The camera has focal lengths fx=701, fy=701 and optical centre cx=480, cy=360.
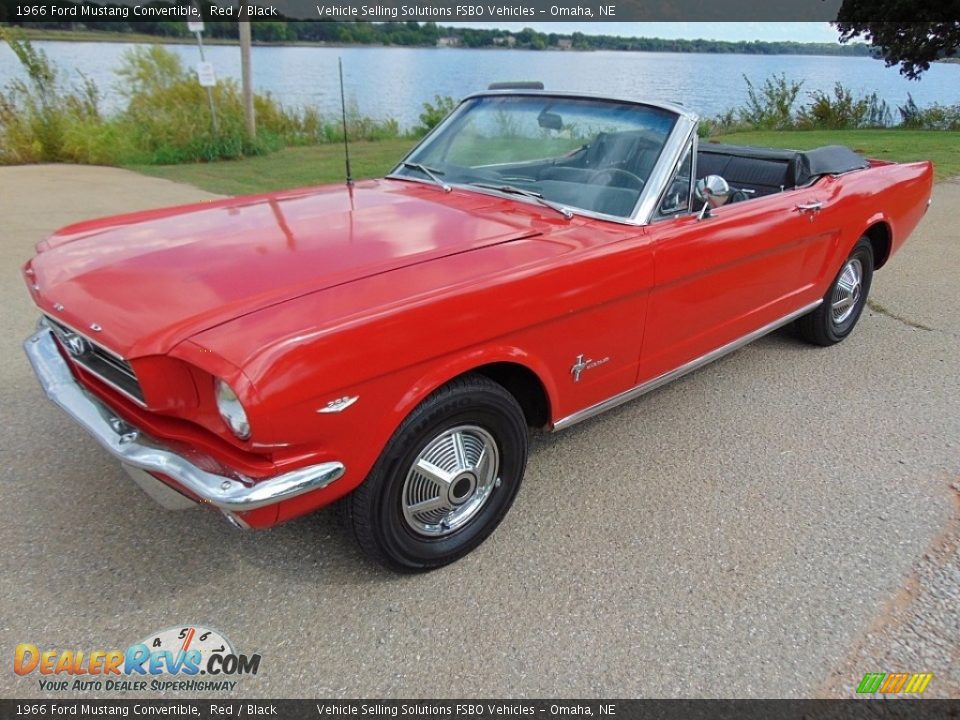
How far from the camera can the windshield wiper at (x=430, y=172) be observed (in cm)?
341

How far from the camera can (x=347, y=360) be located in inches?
77.0

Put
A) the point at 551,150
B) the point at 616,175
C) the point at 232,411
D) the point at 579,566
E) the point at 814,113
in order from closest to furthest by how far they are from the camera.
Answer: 1. the point at 232,411
2. the point at 579,566
3. the point at 616,175
4. the point at 551,150
5. the point at 814,113

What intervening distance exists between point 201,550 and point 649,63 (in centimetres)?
540

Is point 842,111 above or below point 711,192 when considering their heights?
below

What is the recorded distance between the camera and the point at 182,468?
1.98 m

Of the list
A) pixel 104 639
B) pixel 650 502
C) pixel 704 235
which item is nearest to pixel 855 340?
pixel 704 235

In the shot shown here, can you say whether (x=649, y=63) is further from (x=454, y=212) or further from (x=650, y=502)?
(x=650, y=502)

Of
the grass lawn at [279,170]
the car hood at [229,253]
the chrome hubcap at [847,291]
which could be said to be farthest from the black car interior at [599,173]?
the grass lawn at [279,170]

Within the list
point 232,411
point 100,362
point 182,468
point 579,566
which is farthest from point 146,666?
point 579,566

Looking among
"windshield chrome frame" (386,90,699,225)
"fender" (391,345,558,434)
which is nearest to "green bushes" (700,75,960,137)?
"windshield chrome frame" (386,90,699,225)

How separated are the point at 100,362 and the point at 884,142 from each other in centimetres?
1474

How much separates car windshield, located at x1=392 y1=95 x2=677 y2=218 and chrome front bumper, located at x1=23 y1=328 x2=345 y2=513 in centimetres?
168

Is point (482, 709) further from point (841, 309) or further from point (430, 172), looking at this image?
point (841, 309)

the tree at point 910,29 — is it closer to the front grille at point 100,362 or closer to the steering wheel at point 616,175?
the steering wheel at point 616,175
